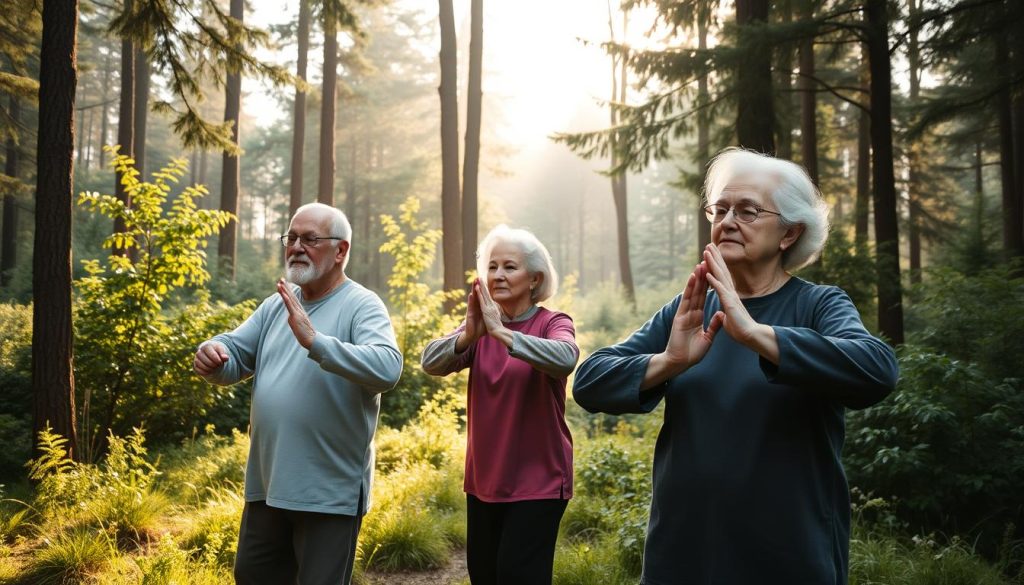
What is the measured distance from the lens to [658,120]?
1033 cm

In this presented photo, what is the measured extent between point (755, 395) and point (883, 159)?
9124 mm

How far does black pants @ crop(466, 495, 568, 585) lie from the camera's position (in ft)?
9.47

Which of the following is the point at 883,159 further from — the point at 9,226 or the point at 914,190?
the point at 9,226

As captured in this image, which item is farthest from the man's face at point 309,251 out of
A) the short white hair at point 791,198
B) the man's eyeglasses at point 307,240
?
the short white hair at point 791,198

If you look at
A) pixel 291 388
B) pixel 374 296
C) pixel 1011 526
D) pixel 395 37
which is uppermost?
pixel 395 37

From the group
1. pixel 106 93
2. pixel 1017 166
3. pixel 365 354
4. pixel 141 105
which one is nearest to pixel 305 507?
pixel 365 354

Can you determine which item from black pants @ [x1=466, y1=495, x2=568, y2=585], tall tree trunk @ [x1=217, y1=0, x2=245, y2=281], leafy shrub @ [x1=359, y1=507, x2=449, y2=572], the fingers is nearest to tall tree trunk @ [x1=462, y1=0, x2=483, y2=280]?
tall tree trunk @ [x1=217, y1=0, x2=245, y2=281]

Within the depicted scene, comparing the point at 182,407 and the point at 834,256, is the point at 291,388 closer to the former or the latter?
the point at 182,407

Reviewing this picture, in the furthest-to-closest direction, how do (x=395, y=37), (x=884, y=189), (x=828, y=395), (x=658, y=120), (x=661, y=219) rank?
(x=661, y=219) → (x=395, y=37) → (x=658, y=120) → (x=884, y=189) → (x=828, y=395)

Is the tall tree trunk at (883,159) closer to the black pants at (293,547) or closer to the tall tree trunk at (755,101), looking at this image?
the tall tree trunk at (755,101)

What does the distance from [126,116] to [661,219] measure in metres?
41.8

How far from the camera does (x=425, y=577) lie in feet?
16.2

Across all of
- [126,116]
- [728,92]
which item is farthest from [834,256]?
[126,116]

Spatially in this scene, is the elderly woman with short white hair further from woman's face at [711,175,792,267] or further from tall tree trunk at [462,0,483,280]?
tall tree trunk at [462,0,483,280]
